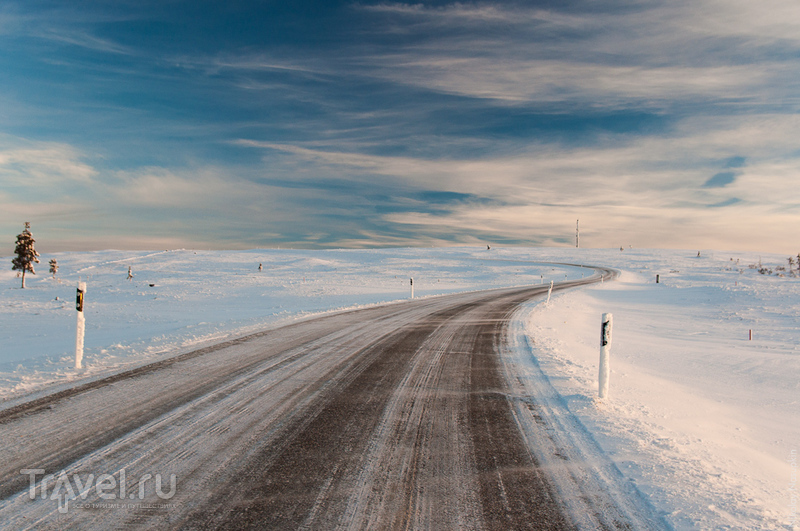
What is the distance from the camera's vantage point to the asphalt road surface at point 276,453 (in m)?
2.75

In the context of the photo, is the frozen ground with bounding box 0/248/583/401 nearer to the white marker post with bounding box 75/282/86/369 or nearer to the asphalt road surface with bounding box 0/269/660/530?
the white marker post with bounding box 75/282/86/369

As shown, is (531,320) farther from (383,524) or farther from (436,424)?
(383,524)

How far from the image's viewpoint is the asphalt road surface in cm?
275

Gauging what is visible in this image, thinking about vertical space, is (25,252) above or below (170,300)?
above

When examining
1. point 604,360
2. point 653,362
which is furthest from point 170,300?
point 604,360

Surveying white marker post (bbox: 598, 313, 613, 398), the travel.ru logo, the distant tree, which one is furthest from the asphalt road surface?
the distant tree

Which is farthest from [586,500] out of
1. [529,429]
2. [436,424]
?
[436,424]

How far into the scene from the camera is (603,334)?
5664 millimetres

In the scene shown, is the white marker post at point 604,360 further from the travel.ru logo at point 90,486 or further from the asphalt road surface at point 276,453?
the travel.ru logo at point 90,486

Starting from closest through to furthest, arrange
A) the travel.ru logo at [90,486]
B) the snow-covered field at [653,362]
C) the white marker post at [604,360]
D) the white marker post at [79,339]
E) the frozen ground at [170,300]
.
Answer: the travel.ru logo at [90,486]
the snow-covered field at [653,362]
the white marker post at [604,360]
the white marker post at [79,339]
the frozen ground at [170,300]

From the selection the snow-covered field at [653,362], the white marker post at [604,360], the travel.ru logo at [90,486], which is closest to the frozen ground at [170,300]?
the snow-covered field at [653,362]

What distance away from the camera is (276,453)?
11.8ft

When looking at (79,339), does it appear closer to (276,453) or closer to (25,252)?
(276,453)

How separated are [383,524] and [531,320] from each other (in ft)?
38.3
